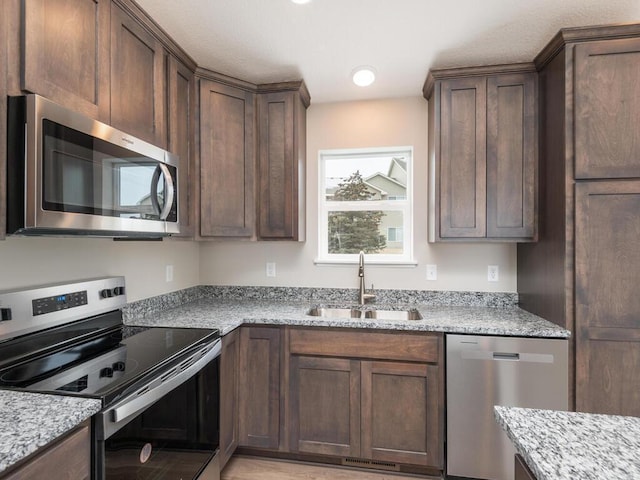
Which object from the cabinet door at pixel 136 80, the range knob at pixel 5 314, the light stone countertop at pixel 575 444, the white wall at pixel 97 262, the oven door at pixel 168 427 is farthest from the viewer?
the cabinet door at pixel 136 80

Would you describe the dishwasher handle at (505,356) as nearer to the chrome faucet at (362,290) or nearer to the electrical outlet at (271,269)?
the chrome faucet at (362,290)

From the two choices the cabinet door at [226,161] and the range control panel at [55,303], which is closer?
the range control panel at [55,303]

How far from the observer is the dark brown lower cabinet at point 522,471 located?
752mm

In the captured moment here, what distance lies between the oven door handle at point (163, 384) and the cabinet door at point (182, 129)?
0.72 meters

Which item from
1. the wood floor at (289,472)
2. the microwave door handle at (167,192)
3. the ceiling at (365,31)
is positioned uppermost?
the ceiling at (365,31)

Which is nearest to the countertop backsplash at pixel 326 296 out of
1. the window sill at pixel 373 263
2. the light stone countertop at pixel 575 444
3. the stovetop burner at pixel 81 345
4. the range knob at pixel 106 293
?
the window sill at pixel 373 263

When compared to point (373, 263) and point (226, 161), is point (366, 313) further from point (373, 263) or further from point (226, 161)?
point (226, 161)

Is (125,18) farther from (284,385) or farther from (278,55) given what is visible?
(284,385)

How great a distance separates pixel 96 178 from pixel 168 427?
1.00 meters

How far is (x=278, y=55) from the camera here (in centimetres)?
204

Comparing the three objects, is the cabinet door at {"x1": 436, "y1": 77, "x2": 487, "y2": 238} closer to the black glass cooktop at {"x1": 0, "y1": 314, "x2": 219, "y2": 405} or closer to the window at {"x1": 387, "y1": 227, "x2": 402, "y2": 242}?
the window at {"x1": 387, "y1": 227, "x2": 402, "y2": 242}

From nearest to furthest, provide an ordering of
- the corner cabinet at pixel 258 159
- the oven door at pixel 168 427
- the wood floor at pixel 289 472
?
the oven door at pixel 168 427, the wood floor at pixel 289 472, the corner cabinet at pixel 258 159

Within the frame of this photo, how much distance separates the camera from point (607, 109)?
1.76 metres

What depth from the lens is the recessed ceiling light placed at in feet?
7.06
